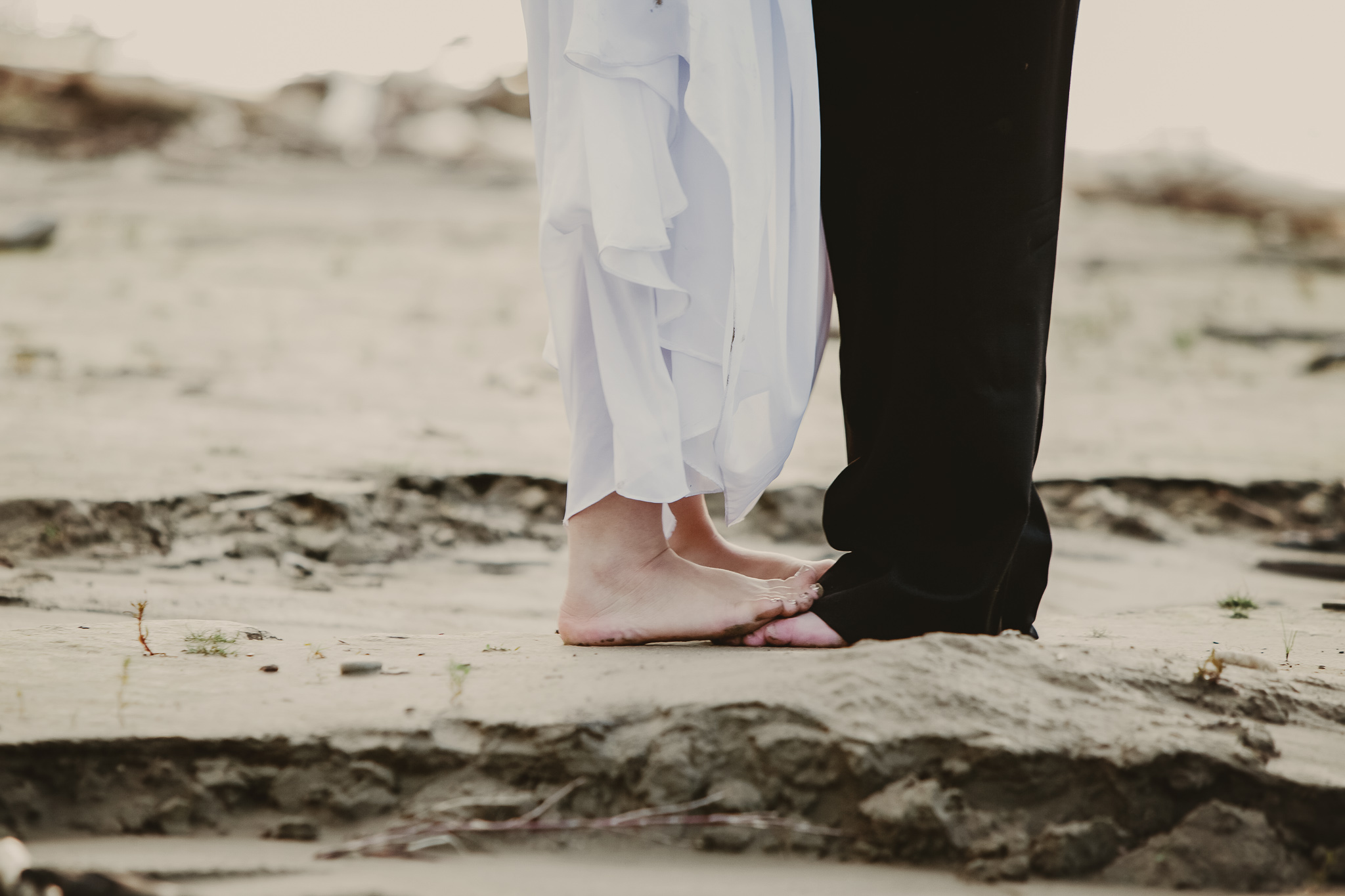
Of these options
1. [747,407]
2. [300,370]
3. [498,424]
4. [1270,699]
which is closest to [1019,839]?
[1270,699]

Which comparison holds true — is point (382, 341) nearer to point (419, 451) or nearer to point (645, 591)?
point (419, 451)

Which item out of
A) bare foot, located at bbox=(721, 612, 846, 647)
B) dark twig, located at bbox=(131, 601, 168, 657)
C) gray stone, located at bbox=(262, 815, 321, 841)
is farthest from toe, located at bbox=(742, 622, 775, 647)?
dark twig, located at bbox=(131, 601, 168, 657)

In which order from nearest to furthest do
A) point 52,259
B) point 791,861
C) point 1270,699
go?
point 791,861 < point 1270,699 < point 52,259

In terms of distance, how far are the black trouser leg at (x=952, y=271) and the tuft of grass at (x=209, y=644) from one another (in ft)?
3.01

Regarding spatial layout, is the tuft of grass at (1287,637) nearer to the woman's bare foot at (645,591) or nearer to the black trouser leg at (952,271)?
the black trouser leg at (952,271)

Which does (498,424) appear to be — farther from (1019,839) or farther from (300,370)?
(1019,839)

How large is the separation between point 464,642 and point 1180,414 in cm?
521

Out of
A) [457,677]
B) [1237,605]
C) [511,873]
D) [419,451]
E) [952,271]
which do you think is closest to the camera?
[511,873]

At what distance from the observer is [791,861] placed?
104 centimetres

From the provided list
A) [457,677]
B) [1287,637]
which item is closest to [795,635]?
[457,677]

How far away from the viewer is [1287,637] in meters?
1.94

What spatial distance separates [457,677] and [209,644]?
530 millimetres

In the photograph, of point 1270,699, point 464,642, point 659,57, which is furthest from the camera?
point 464,642

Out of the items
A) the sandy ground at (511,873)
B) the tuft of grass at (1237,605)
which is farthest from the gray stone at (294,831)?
the tuft of grass at (1237,605)
